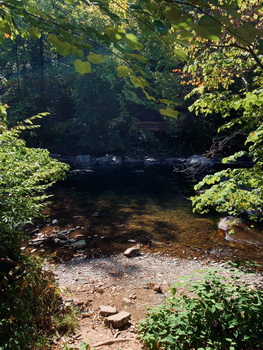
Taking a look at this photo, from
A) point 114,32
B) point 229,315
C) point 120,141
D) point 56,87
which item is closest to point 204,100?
point 229,315

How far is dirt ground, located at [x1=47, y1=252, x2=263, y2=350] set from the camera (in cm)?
388

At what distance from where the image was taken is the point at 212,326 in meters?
3.21

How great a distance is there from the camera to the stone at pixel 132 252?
23.6ft

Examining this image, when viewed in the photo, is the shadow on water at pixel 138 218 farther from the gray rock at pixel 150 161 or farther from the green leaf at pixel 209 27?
the green leaf at pixel 209 27

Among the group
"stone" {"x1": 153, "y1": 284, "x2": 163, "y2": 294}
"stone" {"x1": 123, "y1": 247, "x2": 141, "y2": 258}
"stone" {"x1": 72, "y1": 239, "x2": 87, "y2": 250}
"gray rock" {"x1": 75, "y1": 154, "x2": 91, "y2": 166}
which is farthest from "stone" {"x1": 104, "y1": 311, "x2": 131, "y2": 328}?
"gray rock" {"x1": 75, "y1": 154, "x2": 91, "y2": 166}

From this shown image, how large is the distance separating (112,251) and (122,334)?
3.48 metres

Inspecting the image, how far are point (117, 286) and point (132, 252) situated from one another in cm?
149

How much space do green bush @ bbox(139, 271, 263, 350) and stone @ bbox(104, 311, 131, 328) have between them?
2.39 feet

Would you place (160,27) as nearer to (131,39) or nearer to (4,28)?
(131,39)

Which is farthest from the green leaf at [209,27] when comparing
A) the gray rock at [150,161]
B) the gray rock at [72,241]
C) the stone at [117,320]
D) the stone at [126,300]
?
A: the gray rock at [150,161]

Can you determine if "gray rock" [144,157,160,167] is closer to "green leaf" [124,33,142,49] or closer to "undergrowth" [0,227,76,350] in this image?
"undergrowth" [0,227,76,350]

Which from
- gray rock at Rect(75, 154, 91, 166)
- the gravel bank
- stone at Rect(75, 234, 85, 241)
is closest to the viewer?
the gravel bank

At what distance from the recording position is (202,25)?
3.53ft

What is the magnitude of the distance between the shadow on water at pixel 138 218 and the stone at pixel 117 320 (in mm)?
Answer: 3061
